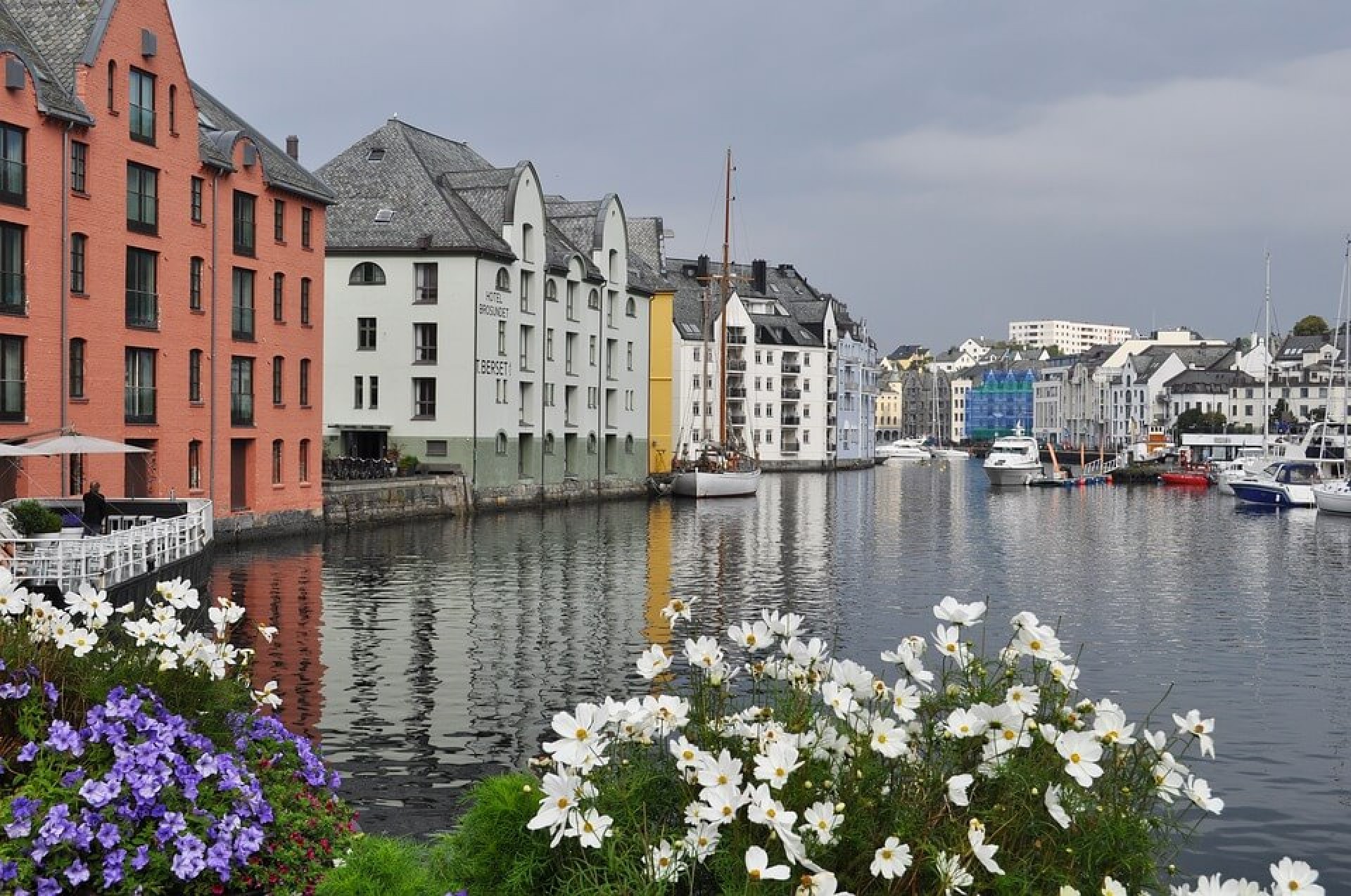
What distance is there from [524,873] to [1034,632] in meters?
3.53

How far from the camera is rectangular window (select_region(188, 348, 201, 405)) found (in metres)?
50.3

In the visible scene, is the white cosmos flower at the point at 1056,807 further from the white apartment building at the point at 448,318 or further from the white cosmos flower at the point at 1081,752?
the white apartment building at the point at 448,318

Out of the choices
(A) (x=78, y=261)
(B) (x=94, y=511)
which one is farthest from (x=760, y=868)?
(A) (x=78, y=261)

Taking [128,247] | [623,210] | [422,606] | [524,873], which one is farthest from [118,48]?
[623,210]

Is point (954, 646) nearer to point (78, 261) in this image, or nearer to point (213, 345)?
point (78, 261)

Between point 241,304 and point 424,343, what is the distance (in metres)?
22.1

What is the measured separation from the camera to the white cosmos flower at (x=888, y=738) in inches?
304

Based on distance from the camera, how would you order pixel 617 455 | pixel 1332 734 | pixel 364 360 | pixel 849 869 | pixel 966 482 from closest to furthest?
pixel 849 869
pixel 1332 734
pixel 364 360
pixel 617 455
pixel 966 482

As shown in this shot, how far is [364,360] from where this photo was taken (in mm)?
76562

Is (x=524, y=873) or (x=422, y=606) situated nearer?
(x=524, y=873)

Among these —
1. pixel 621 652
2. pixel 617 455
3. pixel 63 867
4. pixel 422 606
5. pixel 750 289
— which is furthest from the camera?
pixel 750 289

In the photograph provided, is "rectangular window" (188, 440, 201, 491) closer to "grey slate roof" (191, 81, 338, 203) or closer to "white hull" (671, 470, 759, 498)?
"grey slate roof" (191, 81, 338, 203)

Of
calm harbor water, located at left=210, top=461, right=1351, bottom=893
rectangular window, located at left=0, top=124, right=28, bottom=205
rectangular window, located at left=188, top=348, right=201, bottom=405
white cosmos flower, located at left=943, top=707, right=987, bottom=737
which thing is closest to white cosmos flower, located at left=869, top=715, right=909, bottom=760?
white cosmos flower, located at left=943, top=707, right=987, bottom=737

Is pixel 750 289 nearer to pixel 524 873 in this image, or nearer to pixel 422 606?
pixel 422 606
